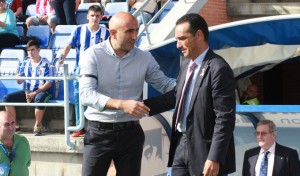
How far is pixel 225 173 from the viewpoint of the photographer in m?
5.07

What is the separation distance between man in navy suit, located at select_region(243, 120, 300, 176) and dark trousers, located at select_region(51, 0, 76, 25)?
664 centimetres

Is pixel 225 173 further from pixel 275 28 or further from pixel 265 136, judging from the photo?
pixel 275 28

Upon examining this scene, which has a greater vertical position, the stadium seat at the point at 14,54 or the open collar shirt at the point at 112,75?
the open collar shirt at the point at 112,75

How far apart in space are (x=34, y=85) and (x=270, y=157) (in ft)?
15.0

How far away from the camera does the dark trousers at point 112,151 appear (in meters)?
5.72

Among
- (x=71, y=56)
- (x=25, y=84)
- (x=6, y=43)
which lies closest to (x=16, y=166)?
(x=25, y=84)

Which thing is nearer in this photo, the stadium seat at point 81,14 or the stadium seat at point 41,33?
the stadium seat at point 41,33

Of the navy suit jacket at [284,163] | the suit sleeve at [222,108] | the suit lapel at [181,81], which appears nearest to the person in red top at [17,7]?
the navy suit jacket at [284,163]

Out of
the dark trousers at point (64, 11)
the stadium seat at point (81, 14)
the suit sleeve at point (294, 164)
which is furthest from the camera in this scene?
the stadium seat at point (81, 14)

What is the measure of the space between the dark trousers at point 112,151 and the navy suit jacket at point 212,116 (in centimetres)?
79

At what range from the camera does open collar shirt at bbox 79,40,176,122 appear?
5.65 m

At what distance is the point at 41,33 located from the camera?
1324cm

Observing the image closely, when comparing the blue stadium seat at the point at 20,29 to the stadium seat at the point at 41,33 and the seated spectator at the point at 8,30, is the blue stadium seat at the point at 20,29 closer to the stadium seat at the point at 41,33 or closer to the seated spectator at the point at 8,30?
the stadium seat at the point at 41,33

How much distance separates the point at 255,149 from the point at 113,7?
6.81m
